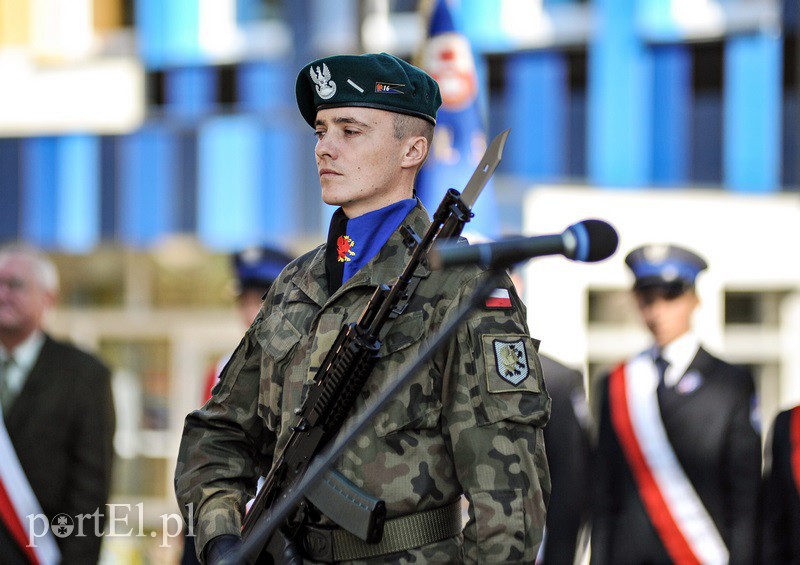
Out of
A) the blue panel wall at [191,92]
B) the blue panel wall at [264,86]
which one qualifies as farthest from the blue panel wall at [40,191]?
the blue panel wall at [264,86]

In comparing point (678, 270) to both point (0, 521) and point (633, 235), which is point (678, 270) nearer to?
point (0, 521)

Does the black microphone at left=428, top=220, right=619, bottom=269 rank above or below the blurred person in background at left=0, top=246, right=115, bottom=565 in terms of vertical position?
above

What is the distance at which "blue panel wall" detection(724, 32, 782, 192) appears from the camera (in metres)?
8.49

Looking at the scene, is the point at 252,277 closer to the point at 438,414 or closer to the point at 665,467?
the point at 665,467

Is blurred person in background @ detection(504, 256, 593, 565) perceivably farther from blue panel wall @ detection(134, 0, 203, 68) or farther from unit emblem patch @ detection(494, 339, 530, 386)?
blue panel wall @ detection(134, 0, 203, 68)

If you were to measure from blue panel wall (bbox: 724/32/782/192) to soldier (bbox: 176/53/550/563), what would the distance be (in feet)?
21.2

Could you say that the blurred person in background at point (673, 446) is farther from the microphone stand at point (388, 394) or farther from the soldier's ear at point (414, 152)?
the microphone stand at point (388, 394)

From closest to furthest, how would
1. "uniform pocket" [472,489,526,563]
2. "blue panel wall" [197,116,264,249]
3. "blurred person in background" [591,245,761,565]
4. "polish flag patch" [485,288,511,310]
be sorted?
1. "uniform pocket" [472,489,526,563]
2. "polish flag patch" [485,288,511,310]
3. "blurred person in background" [591,245,761,565]
4. "blue panel wall" [197,116,264,249]

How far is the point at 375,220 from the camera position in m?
2.44

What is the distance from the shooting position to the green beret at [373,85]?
7.95 feet

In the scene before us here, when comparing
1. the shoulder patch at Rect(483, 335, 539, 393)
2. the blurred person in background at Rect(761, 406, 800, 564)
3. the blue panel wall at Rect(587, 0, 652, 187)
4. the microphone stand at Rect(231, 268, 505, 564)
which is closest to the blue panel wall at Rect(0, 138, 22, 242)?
the blue panel wall at Rect(587, 0, 652, 187)

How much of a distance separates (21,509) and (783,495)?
2.41 metres

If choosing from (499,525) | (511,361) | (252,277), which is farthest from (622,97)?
(499,525)

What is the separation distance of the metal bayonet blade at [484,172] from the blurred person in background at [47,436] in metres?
2.65
